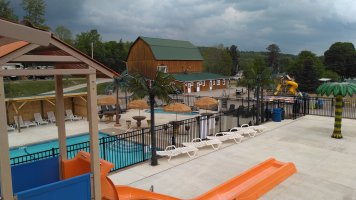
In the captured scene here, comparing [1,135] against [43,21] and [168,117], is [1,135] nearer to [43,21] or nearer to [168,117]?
[168,117]

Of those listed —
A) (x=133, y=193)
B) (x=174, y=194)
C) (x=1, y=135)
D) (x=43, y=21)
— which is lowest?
(x=174, y=194)

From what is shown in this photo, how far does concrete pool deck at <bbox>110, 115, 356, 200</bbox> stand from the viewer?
897 cm

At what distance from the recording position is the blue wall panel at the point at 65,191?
4.73 metres

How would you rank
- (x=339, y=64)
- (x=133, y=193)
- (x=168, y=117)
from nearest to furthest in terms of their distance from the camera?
(x=133, y=193), (x=168, y=117), (x=339, y=64)

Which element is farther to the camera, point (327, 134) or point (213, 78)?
point (213, 78)

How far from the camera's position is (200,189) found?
9047 mm

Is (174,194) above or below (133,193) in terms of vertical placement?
below

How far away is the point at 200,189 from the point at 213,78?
4462 centimetres

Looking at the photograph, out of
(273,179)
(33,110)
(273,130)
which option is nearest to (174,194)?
(273,179)

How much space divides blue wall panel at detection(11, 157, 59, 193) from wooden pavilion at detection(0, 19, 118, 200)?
0.35 metres

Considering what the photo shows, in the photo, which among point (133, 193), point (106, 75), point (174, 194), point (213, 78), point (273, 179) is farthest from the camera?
point (213, 78)

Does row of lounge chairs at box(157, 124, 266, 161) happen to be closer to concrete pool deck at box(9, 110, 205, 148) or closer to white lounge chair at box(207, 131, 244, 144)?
white lounge chair at box(207, 131, 244, 144)

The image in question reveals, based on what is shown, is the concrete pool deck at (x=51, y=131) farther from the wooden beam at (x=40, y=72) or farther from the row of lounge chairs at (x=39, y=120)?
the wooden beam at (x=40, y=72)

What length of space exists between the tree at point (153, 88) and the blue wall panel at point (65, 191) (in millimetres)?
5751
